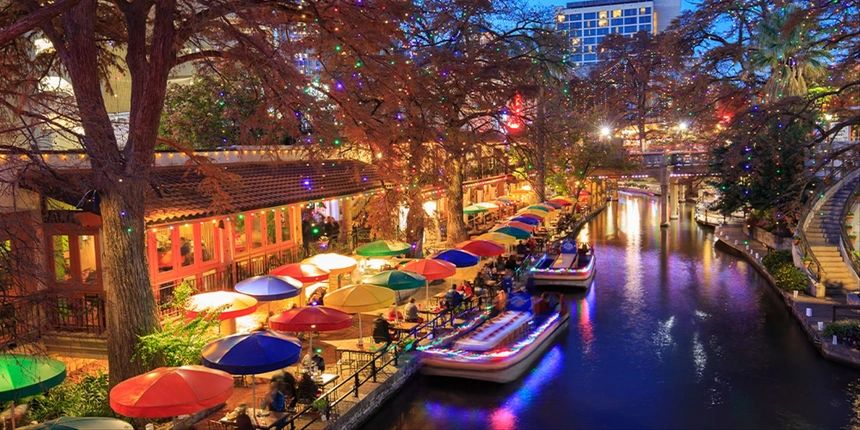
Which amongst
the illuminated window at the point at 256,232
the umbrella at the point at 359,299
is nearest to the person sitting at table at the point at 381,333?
the umbrella at the point at 359,299

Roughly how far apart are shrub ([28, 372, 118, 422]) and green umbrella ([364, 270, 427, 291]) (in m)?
8.10

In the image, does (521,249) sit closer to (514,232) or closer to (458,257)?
(514,232)

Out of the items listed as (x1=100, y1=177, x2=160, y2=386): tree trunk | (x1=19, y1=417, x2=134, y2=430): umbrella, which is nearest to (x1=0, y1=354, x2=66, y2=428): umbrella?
(x1=19, y1=417, x2=134, y2=430): umbrella

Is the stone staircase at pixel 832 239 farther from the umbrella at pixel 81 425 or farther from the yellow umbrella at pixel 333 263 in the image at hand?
the umbrella at pixel 81 425

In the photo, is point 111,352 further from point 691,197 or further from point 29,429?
point 691,197

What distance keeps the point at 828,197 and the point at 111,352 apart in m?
34.3

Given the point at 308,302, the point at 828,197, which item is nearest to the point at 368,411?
the point at 308,302

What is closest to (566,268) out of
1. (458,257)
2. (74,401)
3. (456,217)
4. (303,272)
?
(456,217)

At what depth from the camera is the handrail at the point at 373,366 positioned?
13.6 meters

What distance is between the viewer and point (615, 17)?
190250 mm

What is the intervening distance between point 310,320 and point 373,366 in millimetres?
1920

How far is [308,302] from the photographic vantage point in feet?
71.4

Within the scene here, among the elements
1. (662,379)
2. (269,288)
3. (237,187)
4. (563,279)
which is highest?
(237,187)

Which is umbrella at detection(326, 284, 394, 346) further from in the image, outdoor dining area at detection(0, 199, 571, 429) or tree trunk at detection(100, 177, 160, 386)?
tree trunk at detection(100, 177, 160, 386)
